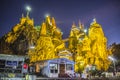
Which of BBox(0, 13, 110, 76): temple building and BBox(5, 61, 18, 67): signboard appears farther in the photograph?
BBox(0, 13, 110, 76): temple building

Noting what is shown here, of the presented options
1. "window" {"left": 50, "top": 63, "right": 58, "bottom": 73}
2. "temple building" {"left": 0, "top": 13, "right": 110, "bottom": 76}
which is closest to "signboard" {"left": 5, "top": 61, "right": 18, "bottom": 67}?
"window" {"left": 50, "top": 63, "right": 58, "bottom": 73}

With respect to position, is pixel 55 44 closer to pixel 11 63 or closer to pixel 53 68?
pixel 53 68

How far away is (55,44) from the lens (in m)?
63.2

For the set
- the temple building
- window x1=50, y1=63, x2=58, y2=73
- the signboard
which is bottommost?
window x1=50, y1=63, x2=58, y2=73

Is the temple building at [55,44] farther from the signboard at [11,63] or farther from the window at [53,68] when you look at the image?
the signboard at [11,63]

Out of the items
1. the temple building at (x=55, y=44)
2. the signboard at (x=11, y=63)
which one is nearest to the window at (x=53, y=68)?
the signboard at (x=11, y=63)

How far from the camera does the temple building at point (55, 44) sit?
55959 mm

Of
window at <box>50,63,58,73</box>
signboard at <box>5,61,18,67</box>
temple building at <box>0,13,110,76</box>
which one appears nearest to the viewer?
signboard at <box>5,61,18,67</box>

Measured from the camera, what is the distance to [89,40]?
233ft

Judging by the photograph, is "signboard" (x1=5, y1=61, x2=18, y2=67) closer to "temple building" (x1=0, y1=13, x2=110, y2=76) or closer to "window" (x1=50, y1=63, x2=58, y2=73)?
"window" (x1=50, y1=63, x2=58, y2=73)

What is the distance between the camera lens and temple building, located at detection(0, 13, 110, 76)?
56.0 metres

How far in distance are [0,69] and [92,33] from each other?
52.6m

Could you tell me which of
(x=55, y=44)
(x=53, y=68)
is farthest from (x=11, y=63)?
(x=55, y=44)

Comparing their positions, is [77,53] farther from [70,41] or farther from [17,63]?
[17,63]
